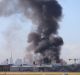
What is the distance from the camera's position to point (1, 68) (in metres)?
97.0

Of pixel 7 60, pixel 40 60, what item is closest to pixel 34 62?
pixel 40 60

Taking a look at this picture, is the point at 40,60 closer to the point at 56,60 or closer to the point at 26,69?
the point at 56,60

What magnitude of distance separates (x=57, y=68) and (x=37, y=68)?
20.1ft

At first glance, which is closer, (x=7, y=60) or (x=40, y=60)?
(x=40, y=60)

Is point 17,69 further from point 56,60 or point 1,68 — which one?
point 56,60

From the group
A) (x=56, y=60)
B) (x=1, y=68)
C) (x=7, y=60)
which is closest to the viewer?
(x=1, y=68)

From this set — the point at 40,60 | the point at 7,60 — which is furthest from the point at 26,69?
the point at 7,60

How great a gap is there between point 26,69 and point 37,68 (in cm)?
346

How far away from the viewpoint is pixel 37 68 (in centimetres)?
9988

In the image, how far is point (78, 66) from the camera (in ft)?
337

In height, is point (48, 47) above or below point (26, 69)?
above

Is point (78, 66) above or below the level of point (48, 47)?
below

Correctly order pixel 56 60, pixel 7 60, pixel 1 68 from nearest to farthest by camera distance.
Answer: pixel 1 68 → pixel 56 60 → pixel 7 60

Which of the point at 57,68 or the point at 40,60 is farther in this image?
the point at 40,60
